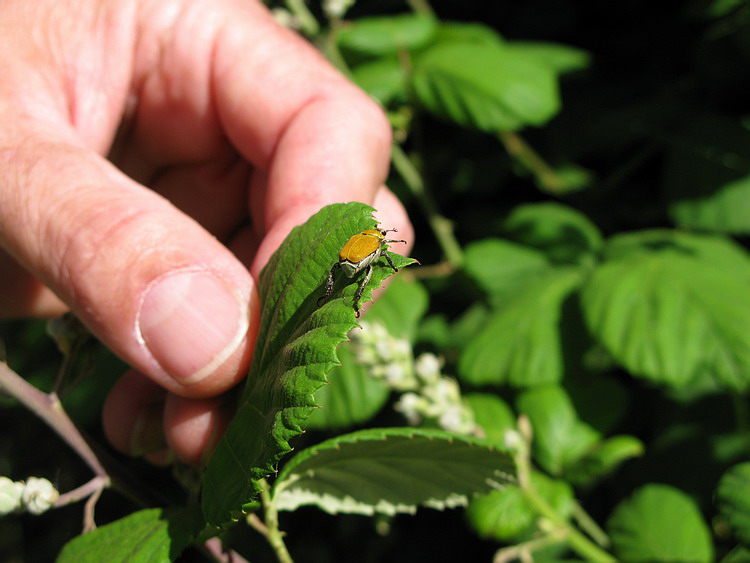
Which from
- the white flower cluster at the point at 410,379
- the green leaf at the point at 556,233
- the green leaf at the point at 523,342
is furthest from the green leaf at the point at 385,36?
the white flower cluster at the point at 410,379

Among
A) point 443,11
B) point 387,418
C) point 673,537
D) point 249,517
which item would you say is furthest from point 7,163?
point 443,11

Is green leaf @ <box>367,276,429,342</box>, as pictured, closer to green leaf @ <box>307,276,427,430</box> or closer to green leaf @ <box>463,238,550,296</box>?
green leaf @ <box>307,276,427,430</box>

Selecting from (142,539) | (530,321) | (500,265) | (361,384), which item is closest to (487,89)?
(500,265)

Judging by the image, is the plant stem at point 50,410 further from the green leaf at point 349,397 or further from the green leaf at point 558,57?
the green leaf at point 558,57

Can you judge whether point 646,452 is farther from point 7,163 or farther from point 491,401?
point 7,163

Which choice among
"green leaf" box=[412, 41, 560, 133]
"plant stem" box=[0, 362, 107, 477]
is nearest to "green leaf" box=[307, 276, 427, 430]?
"green leaf" box=[412, 41, 560, 133]
